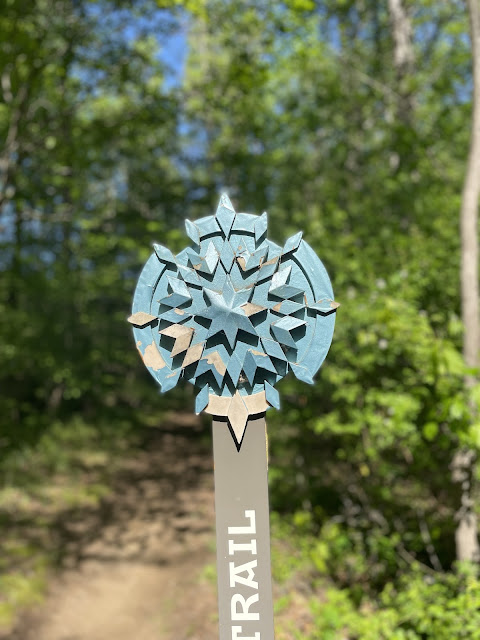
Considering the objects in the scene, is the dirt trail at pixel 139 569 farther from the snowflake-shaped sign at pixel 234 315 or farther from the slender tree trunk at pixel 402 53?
the slender tree trunk at pixel 402 53

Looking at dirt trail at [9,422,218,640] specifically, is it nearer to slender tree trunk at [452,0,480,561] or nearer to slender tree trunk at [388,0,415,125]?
slender tree trunk at [452,0,480,561]

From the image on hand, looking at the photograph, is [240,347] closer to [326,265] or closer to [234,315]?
[234,315]

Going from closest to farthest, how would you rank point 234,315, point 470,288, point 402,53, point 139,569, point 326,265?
point 234,315 → point 470,288 → point 326,265 → point 139,569 → point 402,53

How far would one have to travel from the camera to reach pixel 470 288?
409cm

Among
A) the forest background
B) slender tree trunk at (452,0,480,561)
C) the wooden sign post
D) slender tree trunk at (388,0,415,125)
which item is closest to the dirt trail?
the forest background

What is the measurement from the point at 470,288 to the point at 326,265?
7.62ft

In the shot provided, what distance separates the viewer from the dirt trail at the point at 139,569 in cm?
543

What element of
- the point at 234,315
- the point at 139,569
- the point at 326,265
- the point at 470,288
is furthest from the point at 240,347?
the point at 139,569

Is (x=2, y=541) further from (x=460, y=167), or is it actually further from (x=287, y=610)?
(x=460, y=167)

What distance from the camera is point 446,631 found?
11.6ft

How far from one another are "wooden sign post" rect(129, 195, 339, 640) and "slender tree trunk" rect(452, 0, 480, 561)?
6.98ft

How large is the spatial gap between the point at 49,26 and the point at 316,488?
262 inches

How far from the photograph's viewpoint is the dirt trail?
5.43 m

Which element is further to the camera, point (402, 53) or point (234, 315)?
point (402, 53)
